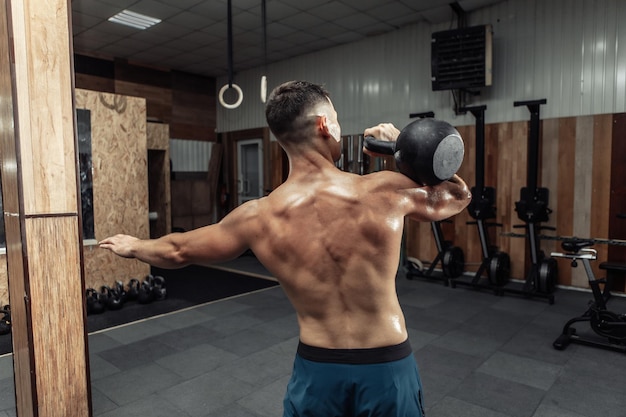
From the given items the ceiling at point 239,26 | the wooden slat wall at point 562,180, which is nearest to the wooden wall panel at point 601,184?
the wooden slat wall at point 562,180

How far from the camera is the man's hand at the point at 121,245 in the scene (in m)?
1.21

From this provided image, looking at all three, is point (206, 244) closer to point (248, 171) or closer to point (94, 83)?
point (94, 83)

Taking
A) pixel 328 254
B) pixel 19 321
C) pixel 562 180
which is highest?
pixel 562 180

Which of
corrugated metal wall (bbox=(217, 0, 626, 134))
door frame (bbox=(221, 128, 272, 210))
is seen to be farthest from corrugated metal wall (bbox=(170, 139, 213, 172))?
corrugated metal wall (bbox=(217, 0, 626, 134))

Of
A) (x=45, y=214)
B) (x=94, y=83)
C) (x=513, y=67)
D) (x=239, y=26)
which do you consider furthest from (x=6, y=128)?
(x=94, y=83)

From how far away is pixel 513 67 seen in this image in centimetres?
→ 510

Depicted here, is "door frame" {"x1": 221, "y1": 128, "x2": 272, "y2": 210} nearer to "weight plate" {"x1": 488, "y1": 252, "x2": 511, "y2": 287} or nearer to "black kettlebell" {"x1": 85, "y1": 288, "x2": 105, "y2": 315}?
"black kettlebell" {"x1": 85, "y1": 288, "x2": 105, "y2": 315}

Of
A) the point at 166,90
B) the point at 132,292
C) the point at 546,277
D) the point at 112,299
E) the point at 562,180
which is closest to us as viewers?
the point at 112,299

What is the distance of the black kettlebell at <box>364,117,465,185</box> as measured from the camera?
109 centimetres

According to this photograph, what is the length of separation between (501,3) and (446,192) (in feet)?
16.1

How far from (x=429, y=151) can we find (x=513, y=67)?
4735 mm

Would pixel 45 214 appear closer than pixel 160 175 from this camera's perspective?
Yes

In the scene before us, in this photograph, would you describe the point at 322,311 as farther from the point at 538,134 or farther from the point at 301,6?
the point at 301,6

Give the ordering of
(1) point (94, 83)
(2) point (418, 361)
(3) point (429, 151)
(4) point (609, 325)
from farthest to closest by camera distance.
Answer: (1) point (94, 83)
(4) point (609, 325)
(2) point (418, 361)
(3) point (429, 151)
